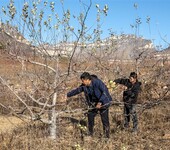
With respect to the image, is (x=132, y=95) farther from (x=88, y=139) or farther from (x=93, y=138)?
(x=88, y=139)

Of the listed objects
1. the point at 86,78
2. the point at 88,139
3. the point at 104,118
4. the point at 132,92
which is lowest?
the point at 88,139

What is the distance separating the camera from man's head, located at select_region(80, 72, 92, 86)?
253 inches

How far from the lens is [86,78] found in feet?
21.3

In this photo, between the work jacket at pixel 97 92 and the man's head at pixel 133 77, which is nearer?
the work jacket at pixel 97 92

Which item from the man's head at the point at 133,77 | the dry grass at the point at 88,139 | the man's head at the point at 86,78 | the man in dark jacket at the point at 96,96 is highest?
the man's head at the point at 133,77

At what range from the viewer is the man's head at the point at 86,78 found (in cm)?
644

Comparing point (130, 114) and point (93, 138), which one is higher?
point (130, 114)

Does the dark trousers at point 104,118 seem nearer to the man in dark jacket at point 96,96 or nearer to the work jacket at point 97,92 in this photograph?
the man in dark jacket at point 96,96

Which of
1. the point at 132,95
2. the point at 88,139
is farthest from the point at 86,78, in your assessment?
the point at 132,95

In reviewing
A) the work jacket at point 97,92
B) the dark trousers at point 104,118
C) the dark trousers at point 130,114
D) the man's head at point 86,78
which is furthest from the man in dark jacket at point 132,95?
the man's head at point 86,78

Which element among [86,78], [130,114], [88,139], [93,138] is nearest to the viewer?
[86,78]

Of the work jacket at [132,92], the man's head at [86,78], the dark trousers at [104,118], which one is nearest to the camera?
the man's head at [86,78]

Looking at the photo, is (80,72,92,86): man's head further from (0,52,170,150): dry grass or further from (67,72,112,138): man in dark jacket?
(0,52,170,150): dry grass

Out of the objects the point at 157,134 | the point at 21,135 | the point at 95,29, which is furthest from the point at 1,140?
the point at 157,134
